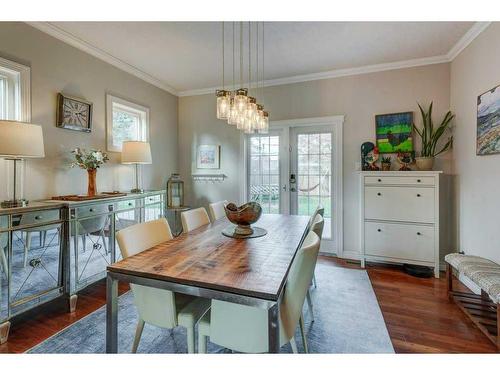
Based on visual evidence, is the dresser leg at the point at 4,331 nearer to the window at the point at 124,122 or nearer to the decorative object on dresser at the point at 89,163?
the decorative object on dresser at the point at 89,163

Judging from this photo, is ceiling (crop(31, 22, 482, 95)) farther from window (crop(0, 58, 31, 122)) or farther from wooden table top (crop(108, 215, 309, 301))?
wooden table top (crop(108, 215, 309, 301))

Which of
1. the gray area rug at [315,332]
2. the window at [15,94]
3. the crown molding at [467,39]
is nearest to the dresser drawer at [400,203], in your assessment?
the gray area rug at [315,332]

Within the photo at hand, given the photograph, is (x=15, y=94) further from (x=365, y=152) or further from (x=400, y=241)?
(x=400, y=241)

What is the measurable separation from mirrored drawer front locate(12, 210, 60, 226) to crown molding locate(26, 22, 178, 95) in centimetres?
171

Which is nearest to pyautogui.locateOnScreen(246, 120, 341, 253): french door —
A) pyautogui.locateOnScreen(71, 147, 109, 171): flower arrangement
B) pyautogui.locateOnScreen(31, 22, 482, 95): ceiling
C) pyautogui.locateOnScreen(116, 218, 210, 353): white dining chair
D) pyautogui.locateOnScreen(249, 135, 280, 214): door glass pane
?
pyautogui.locateOnScreen(249, 135, 280, 214): door glass pane

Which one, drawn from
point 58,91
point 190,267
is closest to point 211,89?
point 58,91

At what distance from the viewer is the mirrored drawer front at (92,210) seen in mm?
2186

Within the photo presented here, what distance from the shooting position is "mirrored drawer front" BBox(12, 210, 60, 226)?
5.87ft

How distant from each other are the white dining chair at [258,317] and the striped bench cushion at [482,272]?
4.41 ft

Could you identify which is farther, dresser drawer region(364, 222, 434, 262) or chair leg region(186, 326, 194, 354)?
dresser drawer region(364, 222, 434, 262)

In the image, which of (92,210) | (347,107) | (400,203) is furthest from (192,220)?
(347,107)

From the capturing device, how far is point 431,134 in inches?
119

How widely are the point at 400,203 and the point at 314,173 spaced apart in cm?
117

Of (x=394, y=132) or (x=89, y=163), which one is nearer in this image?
(x=89, y=163)
